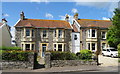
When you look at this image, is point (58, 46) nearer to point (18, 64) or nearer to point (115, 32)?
point (115, 32)

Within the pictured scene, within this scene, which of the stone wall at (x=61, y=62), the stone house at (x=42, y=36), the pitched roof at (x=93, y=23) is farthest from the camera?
the pitched roof at (x=93, y=23)

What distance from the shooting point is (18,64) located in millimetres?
13344

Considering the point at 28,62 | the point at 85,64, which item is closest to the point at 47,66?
the point at 28,62

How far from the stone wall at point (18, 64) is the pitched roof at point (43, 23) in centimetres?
1403

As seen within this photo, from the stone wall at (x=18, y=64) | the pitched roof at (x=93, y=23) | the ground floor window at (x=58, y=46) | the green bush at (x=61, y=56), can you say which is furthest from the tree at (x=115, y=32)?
the stone wall at (x=18, y=64)

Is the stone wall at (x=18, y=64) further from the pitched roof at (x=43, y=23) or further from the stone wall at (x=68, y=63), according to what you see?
the pitched roof at (x=43, y=23)

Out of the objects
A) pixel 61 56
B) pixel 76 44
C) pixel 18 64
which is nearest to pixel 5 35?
pixel 76 44

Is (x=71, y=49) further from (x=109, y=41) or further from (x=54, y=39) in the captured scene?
(x=109, y=41)

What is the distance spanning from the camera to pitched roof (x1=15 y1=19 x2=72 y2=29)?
90.6 feet

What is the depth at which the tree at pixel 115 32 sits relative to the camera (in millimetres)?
23500

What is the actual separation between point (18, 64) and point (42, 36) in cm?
1450

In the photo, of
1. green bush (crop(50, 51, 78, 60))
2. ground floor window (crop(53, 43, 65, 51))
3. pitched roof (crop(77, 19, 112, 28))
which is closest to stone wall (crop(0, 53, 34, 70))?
green bush (crop(50, 51, 78, 60))

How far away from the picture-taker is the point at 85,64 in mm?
15398

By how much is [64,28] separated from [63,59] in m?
13.4
